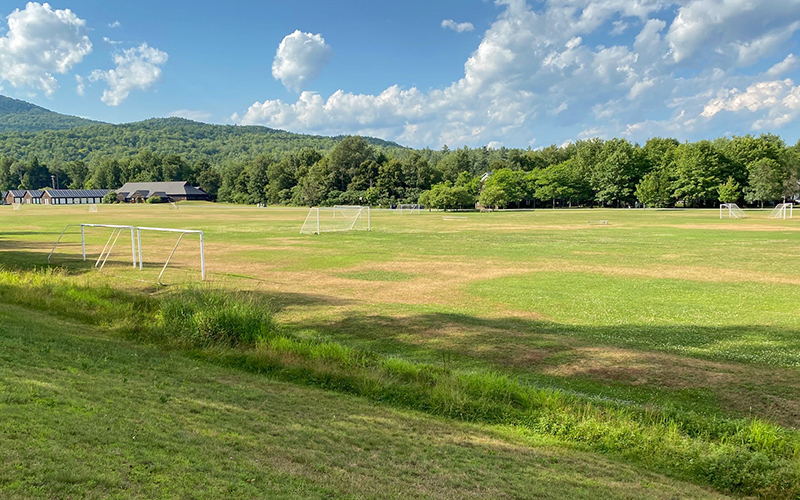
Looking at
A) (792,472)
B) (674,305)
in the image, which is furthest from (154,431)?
(674,305)

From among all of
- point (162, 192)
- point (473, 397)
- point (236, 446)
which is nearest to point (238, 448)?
point (236, 446)

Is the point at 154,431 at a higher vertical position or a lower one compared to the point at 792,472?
higher

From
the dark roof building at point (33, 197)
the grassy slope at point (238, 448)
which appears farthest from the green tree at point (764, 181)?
the dark roof building at point (33, 197)

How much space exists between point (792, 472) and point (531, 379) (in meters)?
4.51

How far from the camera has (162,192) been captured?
6265 inches

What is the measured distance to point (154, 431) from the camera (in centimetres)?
591

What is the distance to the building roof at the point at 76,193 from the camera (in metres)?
158

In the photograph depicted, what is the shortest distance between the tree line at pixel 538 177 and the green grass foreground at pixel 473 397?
91788 millimetres

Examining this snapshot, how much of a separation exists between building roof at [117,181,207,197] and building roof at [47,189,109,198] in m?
9.11

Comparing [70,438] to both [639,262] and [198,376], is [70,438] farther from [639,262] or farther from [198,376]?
[639,262]

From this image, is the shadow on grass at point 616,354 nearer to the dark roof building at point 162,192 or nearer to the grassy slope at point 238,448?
the grassy slope at point 238,448

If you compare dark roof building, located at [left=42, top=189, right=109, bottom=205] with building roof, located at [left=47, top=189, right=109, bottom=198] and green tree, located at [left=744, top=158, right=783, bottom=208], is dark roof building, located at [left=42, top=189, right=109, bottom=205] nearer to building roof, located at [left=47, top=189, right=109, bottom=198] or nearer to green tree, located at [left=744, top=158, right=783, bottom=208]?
building roof, located at [left=47, top=189, right=109, bottom=198]

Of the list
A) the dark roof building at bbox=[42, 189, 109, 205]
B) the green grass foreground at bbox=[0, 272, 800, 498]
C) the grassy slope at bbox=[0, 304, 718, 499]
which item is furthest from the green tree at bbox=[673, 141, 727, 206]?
the dark roof building at bbox=[42, 189, 109, 205]

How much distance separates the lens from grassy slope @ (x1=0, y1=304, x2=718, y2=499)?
4.68 m
